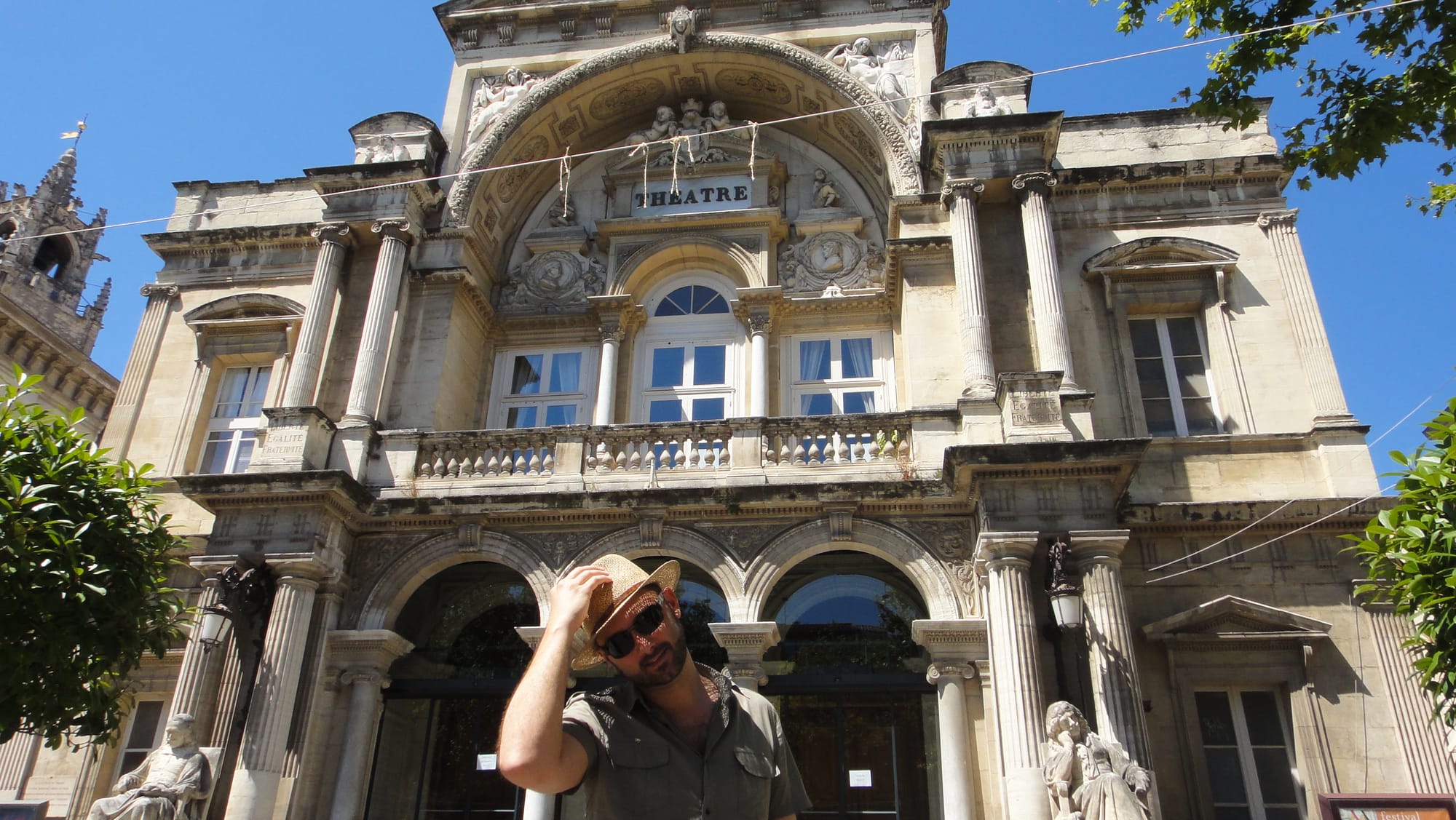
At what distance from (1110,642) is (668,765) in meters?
8.30

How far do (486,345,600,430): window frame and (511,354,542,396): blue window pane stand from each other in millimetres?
44

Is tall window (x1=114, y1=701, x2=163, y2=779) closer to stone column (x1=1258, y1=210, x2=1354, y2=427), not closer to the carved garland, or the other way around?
the carved garland

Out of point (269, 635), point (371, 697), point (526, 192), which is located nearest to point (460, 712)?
point (371, 697)

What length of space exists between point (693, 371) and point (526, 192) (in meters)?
4.50

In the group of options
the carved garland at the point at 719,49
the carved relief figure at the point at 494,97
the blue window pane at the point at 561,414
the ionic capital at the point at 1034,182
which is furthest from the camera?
the carved relief figure at the point at 494,97

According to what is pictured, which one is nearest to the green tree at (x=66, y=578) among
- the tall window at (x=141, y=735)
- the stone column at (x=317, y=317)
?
the tall window at (x=141, y=735)

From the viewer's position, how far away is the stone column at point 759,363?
14961 millimetres

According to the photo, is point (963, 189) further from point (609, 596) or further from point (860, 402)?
point (609, 596)

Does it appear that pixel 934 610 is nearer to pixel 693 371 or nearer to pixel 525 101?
pixel 693 371

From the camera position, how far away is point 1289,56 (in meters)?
9.28

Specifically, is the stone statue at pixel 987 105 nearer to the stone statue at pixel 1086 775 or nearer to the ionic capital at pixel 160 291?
the stone statue at pixel 1086 775

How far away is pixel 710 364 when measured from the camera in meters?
15.9

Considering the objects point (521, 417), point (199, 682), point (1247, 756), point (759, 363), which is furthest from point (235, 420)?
point (1247, 756)

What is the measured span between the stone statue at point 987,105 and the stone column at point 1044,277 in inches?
48.6
